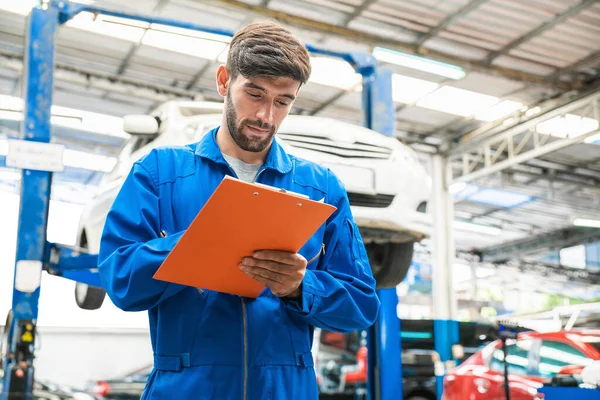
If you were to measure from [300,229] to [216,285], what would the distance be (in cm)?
22

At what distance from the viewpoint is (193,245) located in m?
1.26

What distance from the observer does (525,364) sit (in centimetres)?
643

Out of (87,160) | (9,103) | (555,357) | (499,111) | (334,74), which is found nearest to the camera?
(555,357)

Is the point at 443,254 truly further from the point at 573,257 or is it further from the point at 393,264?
the point at 573,257

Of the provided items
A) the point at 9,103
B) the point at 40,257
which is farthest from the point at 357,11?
the point at 9,103

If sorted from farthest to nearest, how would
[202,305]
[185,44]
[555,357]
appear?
[185,44] < [555,357] < [202,305]

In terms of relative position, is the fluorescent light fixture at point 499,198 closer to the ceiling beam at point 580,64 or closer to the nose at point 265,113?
the ceiling beam at point 580,64

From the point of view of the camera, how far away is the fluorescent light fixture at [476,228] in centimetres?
1956

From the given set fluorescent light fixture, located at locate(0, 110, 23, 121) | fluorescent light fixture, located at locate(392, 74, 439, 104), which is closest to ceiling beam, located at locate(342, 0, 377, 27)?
fluorescent light fixture, located at locate(392, 74, 439, 104)

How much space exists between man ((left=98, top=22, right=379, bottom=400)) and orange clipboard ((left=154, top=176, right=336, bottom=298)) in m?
0.03

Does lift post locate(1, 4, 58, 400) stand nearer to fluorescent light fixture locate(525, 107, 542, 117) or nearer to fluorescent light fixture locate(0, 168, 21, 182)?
fluorescent light fixture locate(525, 107, 542, 117)

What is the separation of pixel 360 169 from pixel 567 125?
8.91 meters

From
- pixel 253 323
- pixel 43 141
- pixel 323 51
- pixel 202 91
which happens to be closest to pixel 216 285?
pixel 253 323

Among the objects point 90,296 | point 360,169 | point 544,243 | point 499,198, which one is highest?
point 499,198
